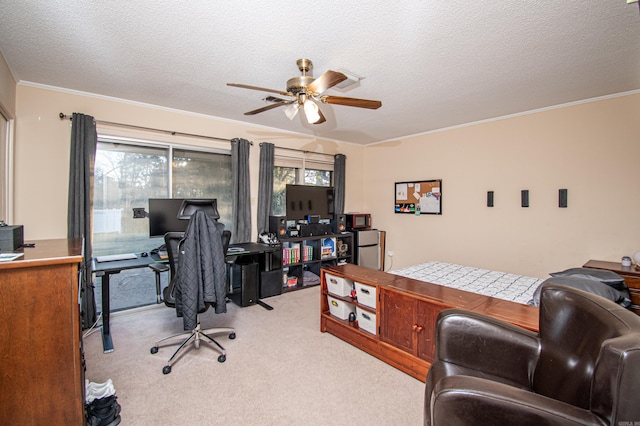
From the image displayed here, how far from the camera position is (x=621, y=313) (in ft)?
3.65

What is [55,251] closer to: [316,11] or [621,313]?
[316,11]

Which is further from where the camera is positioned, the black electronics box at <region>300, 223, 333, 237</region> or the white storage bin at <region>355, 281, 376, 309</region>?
the black electronics box at <region>300, 223, 333, 237</region>

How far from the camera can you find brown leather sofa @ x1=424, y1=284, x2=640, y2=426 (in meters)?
0.87

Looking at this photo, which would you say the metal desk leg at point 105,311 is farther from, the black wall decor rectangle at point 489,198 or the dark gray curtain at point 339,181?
the black wall decor rectangle at point 489,198

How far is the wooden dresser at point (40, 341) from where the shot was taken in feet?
4.23

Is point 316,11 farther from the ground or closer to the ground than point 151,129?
farther from the ground

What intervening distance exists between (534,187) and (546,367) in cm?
306

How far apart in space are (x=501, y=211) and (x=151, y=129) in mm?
4700

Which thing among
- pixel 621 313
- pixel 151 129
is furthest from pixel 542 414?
pixel 151 129

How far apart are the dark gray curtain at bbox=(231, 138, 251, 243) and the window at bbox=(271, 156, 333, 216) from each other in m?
0.61

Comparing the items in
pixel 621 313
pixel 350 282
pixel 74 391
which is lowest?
pixel 74 391

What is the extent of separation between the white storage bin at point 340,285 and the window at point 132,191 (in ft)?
7.74

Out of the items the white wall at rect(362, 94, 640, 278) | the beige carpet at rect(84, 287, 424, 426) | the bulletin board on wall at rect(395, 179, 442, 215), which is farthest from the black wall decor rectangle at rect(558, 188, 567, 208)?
the beige carpet at rect(84, 287, 424, 426)

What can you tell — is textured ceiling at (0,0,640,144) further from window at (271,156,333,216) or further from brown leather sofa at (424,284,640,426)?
brown leather sofa at (424,284,640,426)
